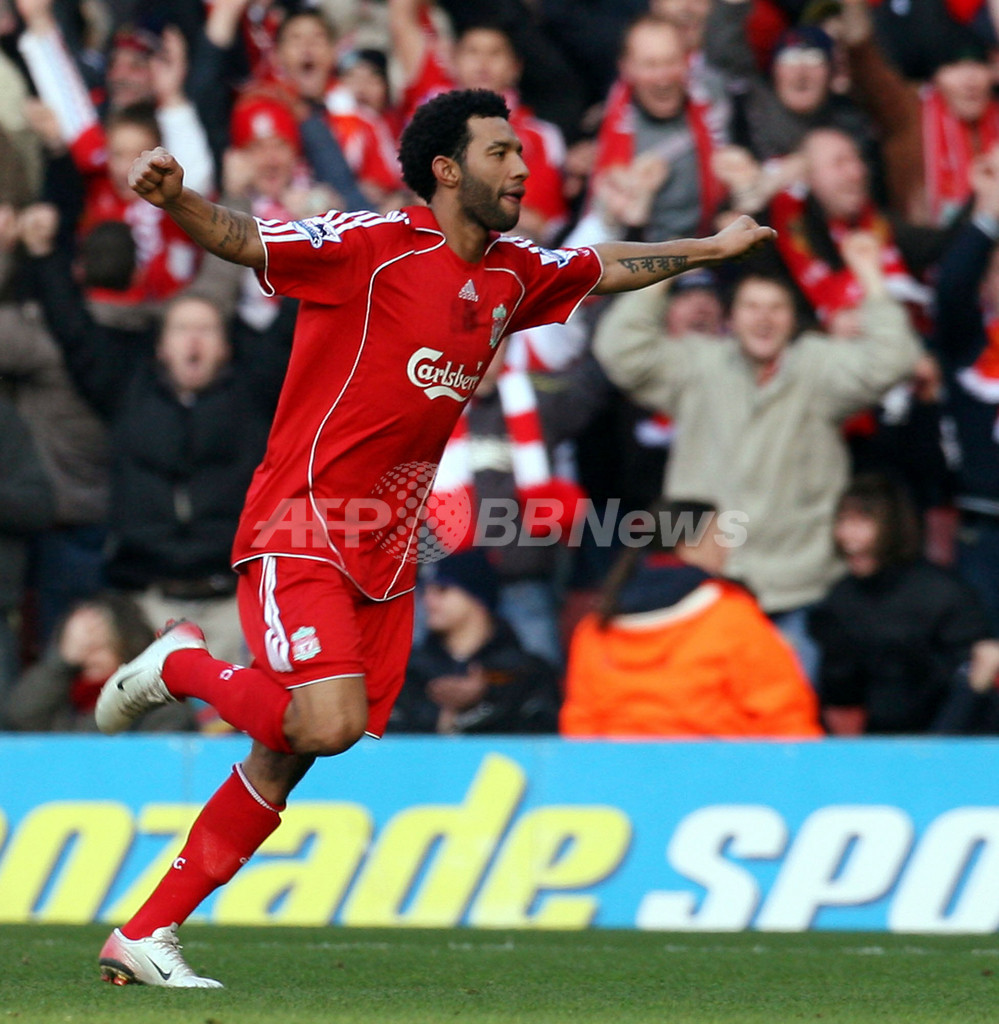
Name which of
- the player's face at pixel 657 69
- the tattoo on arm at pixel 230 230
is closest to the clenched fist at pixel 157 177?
the tattoo on arm at pixel 230 230

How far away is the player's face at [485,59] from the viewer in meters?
10.1

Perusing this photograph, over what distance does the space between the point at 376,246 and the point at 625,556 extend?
2.91 meters

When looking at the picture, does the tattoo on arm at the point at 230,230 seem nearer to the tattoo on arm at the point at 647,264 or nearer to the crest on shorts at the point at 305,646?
the crest on shorts at the point at 305,646

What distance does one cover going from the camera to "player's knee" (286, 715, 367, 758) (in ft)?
16.9

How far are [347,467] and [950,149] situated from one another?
17.9 ft

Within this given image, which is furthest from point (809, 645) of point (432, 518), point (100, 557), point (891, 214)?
point (100, 557)

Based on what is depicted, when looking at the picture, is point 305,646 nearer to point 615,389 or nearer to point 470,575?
point 470,575

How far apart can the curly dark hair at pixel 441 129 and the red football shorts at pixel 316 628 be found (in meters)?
1.14

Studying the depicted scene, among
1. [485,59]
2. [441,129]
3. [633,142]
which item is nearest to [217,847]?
[441,129]

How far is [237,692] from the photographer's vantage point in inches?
210

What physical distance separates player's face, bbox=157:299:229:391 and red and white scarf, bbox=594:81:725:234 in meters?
2.07

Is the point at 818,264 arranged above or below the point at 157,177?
below

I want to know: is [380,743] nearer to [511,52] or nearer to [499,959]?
[499,959]

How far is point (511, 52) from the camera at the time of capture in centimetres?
1020
